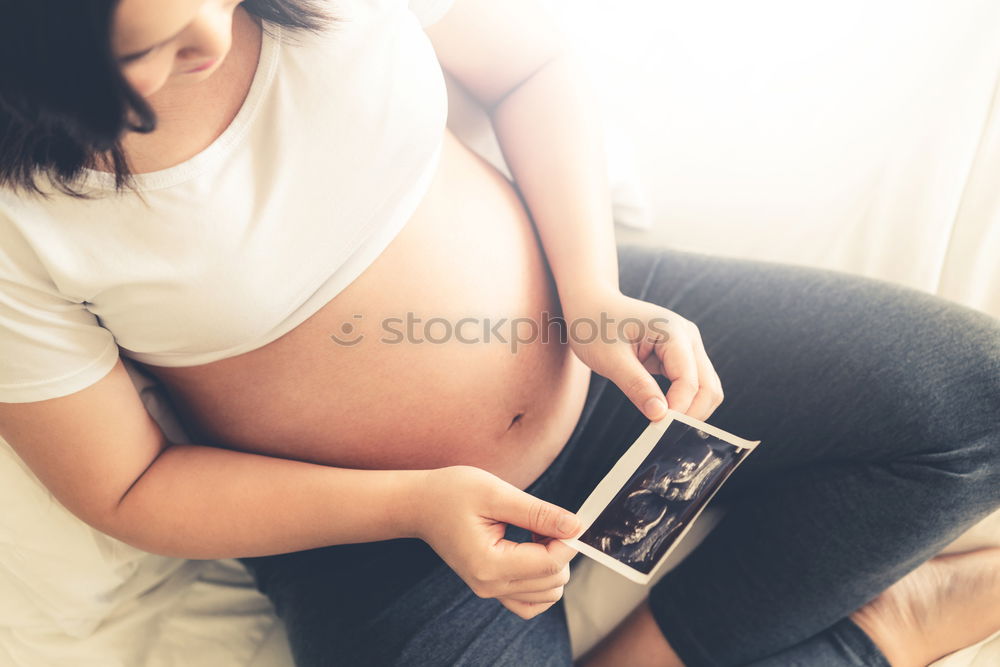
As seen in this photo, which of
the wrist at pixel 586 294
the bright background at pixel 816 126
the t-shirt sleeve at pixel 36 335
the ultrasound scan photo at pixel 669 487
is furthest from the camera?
the bright background at pixel 816 126

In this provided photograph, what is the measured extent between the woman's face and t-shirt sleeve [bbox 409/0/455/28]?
299mm

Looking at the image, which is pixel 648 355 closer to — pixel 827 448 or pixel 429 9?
pixel 827 448

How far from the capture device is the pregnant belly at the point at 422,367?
2.25 ft

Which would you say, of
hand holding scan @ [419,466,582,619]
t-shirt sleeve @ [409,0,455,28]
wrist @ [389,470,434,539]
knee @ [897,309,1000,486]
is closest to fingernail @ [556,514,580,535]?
hand holding scan @ [419,466,582,619]

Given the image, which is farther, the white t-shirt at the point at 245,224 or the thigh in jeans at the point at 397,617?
the thigh in jeans at the point at 397,617

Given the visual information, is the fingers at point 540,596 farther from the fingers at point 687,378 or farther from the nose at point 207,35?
the nose at point 207,35

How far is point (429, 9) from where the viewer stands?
2.46 feet

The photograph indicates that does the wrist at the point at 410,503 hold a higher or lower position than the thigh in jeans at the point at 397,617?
higher

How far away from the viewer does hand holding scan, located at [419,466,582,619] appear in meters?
0.59

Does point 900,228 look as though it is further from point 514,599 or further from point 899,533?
point 514,599

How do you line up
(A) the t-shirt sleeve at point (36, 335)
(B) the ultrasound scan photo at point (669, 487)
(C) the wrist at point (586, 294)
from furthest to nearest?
(C) the wrist at point (586, 294)
(B) the ultrasound scan photo at point (669, 487)
(A) the t-shirt sleeve at point (36, 335)

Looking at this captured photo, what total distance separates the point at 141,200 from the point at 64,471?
0.29 m

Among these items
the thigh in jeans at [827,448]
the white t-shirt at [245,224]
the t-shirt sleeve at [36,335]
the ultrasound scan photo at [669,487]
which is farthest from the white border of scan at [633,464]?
the t-shirt sleeve at [36,335]

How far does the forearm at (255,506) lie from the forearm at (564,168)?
0.33m
